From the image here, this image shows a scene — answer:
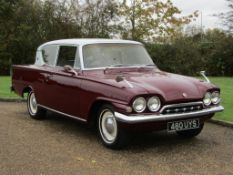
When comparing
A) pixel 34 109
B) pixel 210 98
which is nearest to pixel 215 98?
pixel 210 98

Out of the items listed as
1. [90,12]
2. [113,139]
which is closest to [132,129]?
[113,139]

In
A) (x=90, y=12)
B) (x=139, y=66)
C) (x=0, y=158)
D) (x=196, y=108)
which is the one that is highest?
(x=90, y=12)

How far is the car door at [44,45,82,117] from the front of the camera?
7727 mm

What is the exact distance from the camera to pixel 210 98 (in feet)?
24.1

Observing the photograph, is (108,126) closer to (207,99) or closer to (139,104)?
(139,104)

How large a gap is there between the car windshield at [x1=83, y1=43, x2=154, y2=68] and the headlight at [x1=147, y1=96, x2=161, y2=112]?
156cm

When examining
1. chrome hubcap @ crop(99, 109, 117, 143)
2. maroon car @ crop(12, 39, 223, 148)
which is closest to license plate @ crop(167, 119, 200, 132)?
maroon car @ crop(12, 39, 223, 148)

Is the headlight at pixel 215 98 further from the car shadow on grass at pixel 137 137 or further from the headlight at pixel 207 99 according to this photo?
the car shadow on grass at pixel 137 137

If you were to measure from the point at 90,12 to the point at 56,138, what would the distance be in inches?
762

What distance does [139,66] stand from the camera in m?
8.23

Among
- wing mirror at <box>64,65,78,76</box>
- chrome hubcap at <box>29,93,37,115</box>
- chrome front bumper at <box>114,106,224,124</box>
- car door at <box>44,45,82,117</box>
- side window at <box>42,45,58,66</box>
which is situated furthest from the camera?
chrome hubcap at <box>29,93,37,115</box>

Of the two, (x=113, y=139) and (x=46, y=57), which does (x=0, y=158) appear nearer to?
(x=113, y=139)

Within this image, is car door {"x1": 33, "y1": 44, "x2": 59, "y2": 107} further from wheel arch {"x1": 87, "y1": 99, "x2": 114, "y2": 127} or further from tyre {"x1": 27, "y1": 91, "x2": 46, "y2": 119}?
wheel arch {"x1": 87, "y1": 99, "x2": 114, "y2": 127}

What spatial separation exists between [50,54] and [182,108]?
354cm
